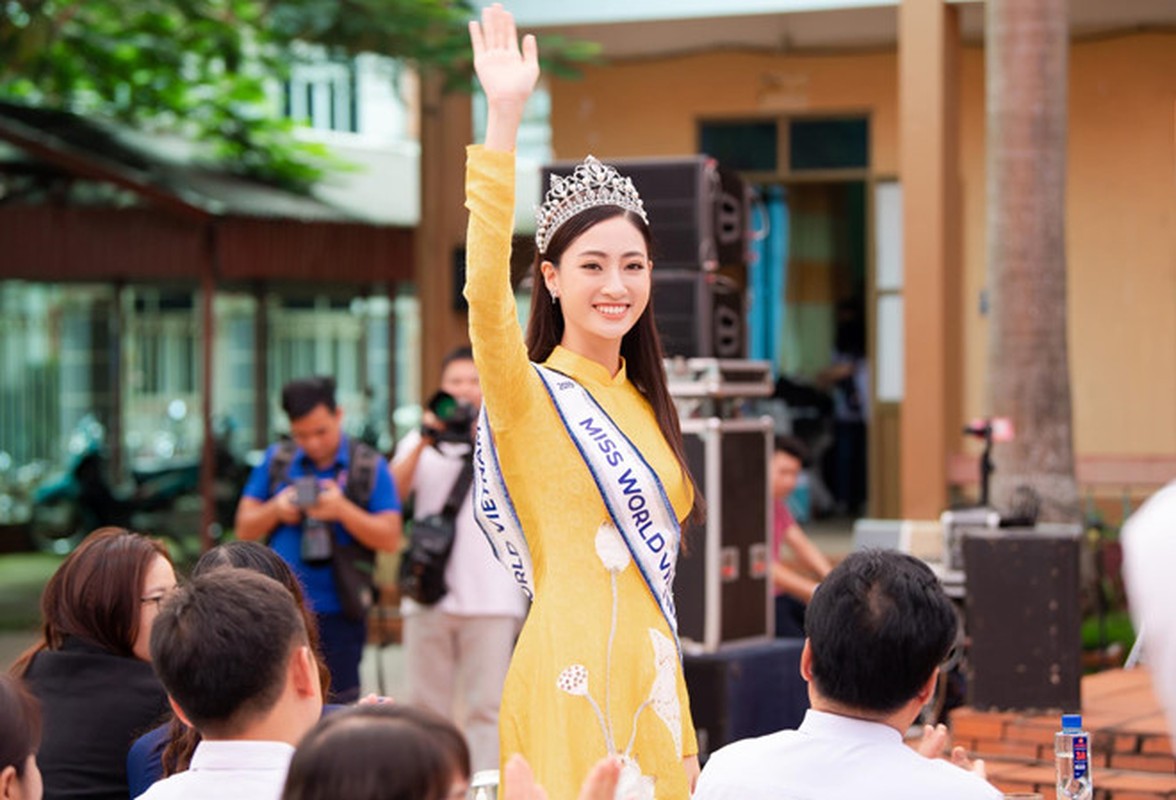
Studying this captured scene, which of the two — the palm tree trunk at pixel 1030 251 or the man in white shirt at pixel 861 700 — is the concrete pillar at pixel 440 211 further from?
the man in white shirt at pixel 861 700

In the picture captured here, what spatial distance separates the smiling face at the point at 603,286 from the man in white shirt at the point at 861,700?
0.79 metres

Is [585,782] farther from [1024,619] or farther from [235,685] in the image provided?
[1024,619]

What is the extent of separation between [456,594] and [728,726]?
1043mm

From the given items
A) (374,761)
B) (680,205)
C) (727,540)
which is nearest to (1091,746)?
(727,540)

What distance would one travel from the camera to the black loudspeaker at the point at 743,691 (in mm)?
6590

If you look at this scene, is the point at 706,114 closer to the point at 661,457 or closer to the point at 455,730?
the point at 661,457

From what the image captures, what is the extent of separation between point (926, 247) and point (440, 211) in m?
3.20

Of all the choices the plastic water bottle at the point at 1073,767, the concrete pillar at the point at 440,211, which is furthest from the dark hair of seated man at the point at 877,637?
the concrete pillar at the point at 440,211

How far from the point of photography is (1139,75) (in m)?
11.7

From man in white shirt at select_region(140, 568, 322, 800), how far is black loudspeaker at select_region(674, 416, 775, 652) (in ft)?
13.1

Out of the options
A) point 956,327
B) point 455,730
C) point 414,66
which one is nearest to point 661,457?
point 455,730

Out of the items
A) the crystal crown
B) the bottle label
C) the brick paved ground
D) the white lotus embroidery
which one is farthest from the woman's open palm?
the brick paved ground

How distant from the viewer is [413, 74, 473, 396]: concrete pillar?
11.7 metres

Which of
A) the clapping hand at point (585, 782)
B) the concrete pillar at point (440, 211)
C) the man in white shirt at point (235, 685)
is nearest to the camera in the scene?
the clapping hand at point (585, 782)
